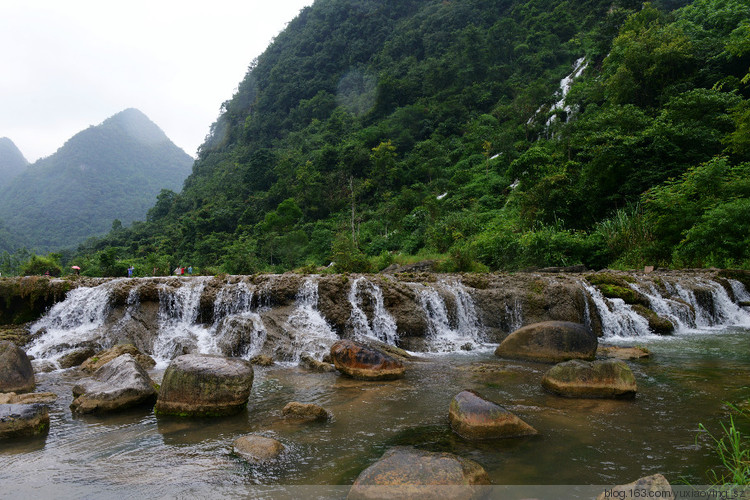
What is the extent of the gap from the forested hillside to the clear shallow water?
11.6 metres

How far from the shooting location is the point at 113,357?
29.9 feet

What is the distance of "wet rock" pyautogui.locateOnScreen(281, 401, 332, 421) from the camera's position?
5430 millimetres

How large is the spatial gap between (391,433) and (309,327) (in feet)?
21.5

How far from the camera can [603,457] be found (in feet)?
13.1

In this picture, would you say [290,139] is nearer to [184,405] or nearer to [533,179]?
[533,179]

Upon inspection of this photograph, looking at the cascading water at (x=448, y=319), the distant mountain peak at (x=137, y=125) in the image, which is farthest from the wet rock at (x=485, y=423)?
the distant mountain peak at (x=137, y=125)

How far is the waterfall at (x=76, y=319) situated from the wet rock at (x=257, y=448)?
868 cm

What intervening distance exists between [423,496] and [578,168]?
908 inches

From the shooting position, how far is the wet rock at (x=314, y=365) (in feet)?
27.3

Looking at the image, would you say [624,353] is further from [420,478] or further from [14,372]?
[14,372]

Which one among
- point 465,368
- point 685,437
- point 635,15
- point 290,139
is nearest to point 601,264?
point 465,368

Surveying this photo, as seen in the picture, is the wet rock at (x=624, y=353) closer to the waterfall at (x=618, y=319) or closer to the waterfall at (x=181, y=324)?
the waterfall at (x=618, y=319)

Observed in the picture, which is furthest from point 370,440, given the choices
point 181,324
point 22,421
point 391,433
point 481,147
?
point 481,147

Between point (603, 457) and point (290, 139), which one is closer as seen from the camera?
point (603, 457)
